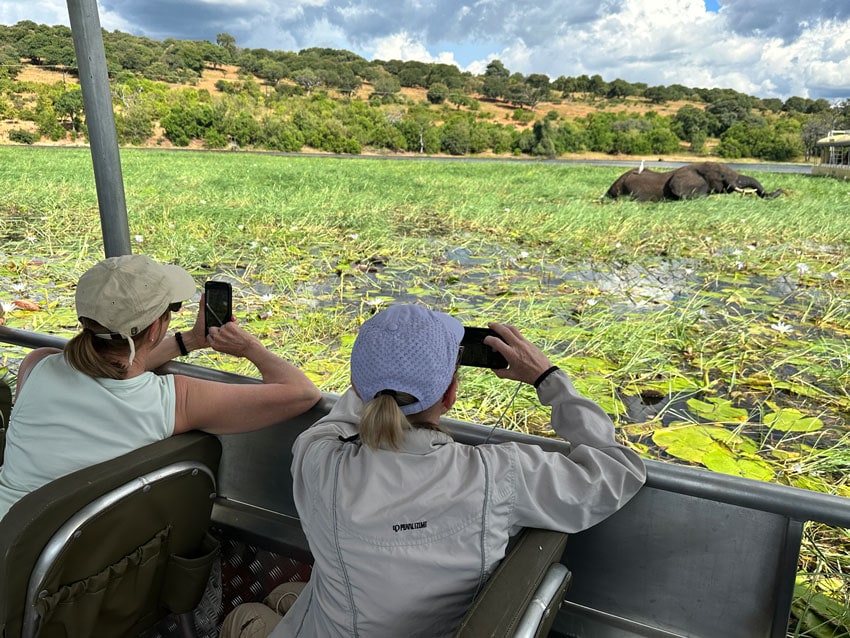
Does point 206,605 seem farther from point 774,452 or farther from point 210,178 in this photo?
point 210,178

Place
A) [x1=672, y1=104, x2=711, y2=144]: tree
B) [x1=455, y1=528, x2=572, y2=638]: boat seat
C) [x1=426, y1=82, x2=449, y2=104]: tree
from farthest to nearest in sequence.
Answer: [x1=426, y1=82, x2=449, y2=104]: tree < [x1=672, y1=104, x2=711, y2=144]: tree < [x1=455, y1=528, x2=572, y2=638]: boat seat

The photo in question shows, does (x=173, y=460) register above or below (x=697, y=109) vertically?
below

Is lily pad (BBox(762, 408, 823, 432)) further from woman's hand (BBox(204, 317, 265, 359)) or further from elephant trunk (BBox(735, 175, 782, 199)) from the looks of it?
elephant trunk (BBox(735, 175, 782, 199))

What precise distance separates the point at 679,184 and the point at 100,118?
7081mm

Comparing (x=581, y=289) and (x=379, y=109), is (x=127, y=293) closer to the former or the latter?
(x=581, y=289)

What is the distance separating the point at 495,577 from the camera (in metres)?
0.66

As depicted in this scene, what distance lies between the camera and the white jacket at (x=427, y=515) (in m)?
0.71

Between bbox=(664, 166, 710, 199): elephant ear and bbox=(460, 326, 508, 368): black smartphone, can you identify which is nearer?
bbox=(460, 326, 508, 368): black smartphone

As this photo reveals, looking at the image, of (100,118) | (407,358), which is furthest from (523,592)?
(100,118)

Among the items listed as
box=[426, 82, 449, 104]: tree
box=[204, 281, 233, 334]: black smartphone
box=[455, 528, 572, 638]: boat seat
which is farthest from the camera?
box=[426, 82, 449, 104]: tree

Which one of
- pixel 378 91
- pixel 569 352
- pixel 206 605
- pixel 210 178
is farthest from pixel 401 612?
pixel 378 91

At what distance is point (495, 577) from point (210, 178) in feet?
29.0

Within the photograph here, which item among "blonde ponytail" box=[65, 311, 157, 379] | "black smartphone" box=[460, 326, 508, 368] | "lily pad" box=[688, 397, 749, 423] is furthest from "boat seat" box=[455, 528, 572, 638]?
"lily pad" box=[688, 397, 749, 423]

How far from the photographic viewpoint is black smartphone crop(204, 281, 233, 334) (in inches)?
46.5
